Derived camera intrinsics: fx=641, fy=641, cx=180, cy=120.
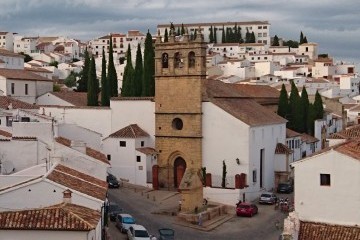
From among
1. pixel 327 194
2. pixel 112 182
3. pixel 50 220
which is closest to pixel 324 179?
pixel 327 194

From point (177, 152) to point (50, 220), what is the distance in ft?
91.5

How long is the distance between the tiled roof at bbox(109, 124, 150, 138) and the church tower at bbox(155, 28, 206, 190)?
140cm

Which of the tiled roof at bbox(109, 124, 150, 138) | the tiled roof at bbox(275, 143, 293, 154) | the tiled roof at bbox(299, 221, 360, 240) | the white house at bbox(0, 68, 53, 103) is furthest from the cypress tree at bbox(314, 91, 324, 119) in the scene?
the tiled roof at bbox(299, 221, 360, 240)

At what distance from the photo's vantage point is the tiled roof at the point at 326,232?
23.7 meters

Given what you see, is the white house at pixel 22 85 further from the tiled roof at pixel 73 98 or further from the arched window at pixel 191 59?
the arched window at pixel 191 59

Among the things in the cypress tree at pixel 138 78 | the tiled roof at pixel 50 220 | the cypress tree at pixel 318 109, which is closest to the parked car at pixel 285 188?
the cypress tree at pixel 138 78

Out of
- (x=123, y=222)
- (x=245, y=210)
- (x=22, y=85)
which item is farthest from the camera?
(x=22, y=85)

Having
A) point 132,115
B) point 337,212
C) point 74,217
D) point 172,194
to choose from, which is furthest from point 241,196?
point 74,217

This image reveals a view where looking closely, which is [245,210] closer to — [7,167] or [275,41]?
[7,167]

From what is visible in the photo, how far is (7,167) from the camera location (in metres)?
29.1

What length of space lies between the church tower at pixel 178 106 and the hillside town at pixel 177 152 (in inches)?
3.1

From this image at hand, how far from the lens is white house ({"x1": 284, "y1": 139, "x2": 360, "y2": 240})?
2453cm

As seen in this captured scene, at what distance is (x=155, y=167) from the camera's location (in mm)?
47625

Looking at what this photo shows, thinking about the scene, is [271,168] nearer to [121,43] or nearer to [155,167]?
[155,167]
